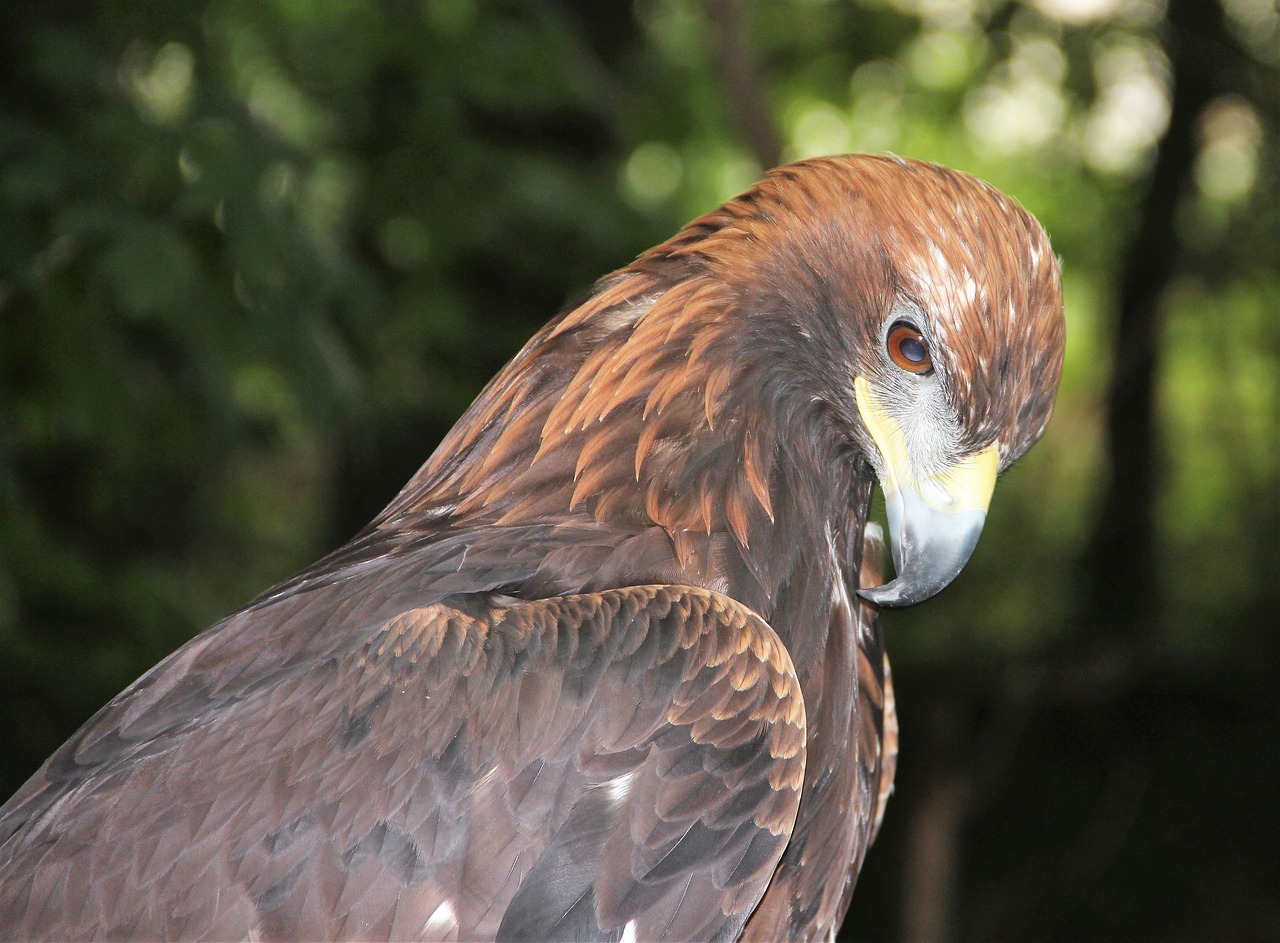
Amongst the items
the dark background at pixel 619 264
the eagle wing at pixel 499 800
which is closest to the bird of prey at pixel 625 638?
the eagle wing at pixel 499 800

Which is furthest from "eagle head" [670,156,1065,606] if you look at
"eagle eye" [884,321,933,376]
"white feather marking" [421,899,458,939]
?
"white feather marking" [421,899,458,939]

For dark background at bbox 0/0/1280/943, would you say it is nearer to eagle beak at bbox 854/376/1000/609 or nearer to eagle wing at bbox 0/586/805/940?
eagle wing at bbox 0/586/805/940

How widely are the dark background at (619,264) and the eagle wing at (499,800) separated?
161 cm

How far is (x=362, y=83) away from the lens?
520cm

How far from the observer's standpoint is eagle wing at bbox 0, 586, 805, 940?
6.81ft

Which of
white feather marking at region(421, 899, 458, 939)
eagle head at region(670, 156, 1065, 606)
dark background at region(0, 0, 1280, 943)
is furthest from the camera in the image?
dark background at region(0, 0, 1280, 943)

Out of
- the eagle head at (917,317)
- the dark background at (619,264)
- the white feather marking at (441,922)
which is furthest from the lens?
the dark background at (619,264)

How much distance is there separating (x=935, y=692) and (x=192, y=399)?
3.94m

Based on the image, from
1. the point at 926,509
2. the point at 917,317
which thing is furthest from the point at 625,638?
the point at 917,317

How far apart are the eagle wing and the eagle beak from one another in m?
0.37

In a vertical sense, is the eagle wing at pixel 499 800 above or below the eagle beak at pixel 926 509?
above

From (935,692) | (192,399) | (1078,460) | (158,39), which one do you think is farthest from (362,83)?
(1078,460)

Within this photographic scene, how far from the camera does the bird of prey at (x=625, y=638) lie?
6.86ft

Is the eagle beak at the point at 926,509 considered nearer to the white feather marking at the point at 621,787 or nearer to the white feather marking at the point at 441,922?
A: the white feather marking at the point at 621,787
